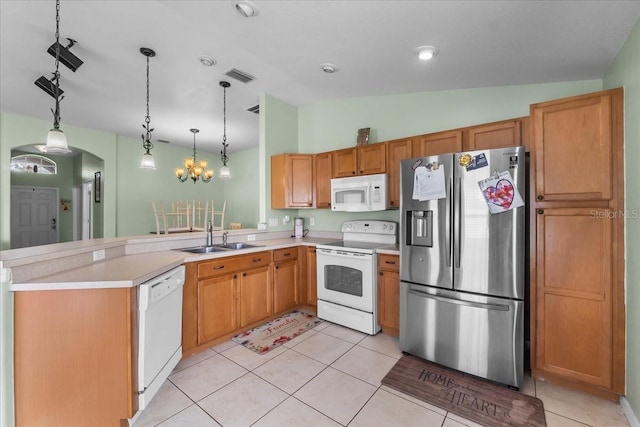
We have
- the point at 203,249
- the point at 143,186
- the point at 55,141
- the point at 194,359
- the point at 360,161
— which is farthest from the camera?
the point at 143,186

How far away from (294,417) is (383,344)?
1221 mm

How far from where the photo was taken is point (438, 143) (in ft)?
9.09

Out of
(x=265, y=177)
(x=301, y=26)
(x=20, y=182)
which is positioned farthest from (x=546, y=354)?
(x=20, y=182)

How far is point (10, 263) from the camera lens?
4.82ft

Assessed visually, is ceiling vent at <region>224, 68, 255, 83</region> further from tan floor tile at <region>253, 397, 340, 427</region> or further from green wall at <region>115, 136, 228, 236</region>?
green wall at <region>115, 136, 228, 236</region>

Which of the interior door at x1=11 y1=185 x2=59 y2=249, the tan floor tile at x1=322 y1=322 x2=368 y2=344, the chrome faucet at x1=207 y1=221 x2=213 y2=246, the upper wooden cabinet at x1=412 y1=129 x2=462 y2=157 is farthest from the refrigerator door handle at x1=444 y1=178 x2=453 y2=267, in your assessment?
the interior door at x1=11 y1=185 x2=59 y2=249

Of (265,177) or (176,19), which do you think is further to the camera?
(265,177)

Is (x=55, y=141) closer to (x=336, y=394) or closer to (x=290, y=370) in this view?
(x=290, y=370)

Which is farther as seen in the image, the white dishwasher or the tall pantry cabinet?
the tall pantry cabinet

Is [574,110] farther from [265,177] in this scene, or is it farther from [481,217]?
[265,177]

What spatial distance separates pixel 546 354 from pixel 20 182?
1038 cm

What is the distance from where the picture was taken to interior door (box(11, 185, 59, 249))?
6484 mm

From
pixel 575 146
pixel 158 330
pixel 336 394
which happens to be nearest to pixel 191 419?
pixel 158 330

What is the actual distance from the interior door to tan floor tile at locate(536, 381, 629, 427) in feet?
32.5
